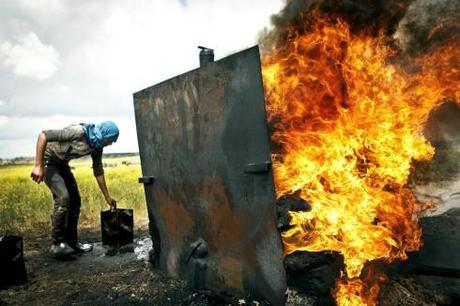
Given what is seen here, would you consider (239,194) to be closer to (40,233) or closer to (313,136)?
(313,136)

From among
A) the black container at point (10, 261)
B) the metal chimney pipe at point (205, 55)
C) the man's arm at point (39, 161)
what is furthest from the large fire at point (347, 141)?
the black container at point (10, 261)

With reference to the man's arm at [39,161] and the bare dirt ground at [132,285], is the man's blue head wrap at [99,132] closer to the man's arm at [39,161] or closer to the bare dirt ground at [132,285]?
the man's arm at [39,161]

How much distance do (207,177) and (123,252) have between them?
3.65 metres

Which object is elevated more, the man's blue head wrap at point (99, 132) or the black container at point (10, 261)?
the man's blue head wrap at point (99, 132)

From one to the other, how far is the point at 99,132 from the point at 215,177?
11.1 ft

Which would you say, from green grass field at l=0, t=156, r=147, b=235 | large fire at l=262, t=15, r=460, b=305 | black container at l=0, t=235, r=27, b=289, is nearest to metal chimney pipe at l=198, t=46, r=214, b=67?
large fire at l=262, t=15, r=460, b=305

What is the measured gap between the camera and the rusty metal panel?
3.78 metres

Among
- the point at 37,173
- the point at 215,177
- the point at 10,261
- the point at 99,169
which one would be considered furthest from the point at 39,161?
the point at 215,177

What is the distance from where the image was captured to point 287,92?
4102 millimetres

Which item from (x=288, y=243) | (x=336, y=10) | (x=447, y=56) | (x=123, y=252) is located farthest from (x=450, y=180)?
(x=123, y=252)

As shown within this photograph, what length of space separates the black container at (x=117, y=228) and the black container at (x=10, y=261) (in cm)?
198

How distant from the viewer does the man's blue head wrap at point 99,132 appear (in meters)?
6.83

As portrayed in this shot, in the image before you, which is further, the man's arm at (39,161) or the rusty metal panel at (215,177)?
the man's arm at (39,161)

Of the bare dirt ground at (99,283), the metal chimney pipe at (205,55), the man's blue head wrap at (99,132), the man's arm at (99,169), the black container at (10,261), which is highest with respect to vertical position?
the metal chimney pipe at (205,55)
